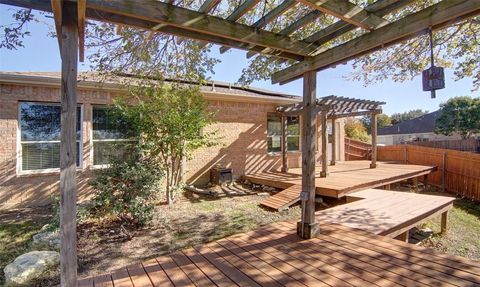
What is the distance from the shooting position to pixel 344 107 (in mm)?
10492

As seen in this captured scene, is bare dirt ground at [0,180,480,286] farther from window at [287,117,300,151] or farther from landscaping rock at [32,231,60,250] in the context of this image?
window at [287,117,300,151]

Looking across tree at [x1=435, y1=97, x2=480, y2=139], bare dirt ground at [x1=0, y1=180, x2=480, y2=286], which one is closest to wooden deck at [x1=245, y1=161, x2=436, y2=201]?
bare dirt ground at [x1=0, y1=180, x2=480, y2=286]

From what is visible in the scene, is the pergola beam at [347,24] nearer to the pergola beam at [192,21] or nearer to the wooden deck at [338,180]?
the pergola beam at [192,21]

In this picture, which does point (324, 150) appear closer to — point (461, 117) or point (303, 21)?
point (303, 21)

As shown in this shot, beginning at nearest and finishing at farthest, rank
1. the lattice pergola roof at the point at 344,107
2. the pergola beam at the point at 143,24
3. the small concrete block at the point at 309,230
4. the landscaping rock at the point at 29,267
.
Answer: the pergola beam at the point at 143,24, the landscaping rock at the point at 29,267, the small concrete block at the point at 309,230, the lattice pergola roof at the point at 344,107

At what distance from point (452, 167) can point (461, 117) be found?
21.4 meters

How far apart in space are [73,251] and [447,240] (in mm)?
7468

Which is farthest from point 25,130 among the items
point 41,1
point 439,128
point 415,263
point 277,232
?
point 439,128

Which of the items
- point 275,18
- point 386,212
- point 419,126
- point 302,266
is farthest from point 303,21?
point 419,126

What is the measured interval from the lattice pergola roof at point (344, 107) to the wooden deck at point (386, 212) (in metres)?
3.71

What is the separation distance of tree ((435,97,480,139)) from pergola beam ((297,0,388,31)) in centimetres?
3175

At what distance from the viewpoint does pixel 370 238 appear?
4.20m

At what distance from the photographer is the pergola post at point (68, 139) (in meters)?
2.27

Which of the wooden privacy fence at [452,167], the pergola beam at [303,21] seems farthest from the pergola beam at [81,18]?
the wooden privacy fence at [452,167]
